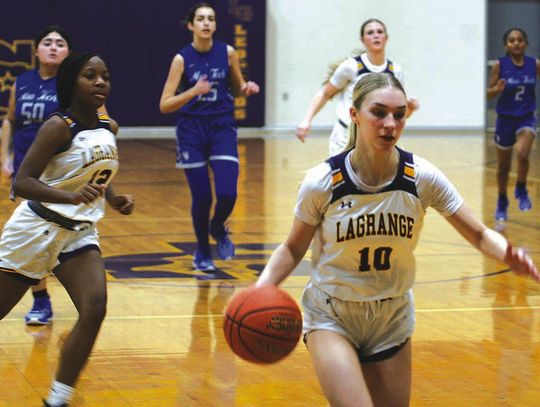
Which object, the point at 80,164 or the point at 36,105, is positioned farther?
the point at 36,105

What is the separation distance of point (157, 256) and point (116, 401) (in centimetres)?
414

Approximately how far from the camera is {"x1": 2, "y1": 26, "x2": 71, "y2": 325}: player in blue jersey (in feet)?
22.2

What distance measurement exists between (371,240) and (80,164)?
170 centimetres

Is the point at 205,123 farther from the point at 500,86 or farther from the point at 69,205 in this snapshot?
the point at 500,86

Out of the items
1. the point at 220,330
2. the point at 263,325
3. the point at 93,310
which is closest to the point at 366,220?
the point at 263,325

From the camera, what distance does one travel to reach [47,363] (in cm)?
605

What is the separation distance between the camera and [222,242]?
9156 millimetres

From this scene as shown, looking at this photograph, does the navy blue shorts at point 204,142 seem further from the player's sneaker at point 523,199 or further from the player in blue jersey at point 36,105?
the player's sneaker at point 523,199

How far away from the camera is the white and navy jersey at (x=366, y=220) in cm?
403

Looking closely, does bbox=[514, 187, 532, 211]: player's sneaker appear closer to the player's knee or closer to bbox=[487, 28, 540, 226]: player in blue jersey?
bbox=[487, 28, 540, 226]: player in blue jersey

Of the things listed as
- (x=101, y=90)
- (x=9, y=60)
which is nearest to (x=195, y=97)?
(x=101, y=90)

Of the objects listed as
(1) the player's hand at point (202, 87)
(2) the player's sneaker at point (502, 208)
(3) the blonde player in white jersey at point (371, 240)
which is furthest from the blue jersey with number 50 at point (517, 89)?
(3) the blonde player in white jersey at point (371, 240)

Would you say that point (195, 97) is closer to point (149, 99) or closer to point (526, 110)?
point (526, 110)

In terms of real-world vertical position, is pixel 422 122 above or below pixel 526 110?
below
